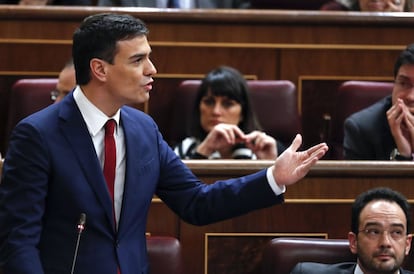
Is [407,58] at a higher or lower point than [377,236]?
higher

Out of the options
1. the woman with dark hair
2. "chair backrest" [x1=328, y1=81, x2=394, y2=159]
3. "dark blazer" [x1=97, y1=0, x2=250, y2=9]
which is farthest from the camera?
"dark blazer" [x1=97, y1=0, x2=250, y2=9]

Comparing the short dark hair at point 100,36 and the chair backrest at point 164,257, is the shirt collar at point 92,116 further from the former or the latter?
the chair backrest at point 164,257

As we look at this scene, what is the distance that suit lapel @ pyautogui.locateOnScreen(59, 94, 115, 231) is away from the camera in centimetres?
111

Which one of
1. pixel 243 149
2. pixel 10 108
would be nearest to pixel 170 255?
→ pixel 243 149

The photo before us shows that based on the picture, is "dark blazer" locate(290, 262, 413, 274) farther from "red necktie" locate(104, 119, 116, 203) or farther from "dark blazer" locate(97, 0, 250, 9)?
"dark blazer" locate(97, 0, 250, 9)

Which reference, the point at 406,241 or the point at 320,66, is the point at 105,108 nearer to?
the point at 406,241

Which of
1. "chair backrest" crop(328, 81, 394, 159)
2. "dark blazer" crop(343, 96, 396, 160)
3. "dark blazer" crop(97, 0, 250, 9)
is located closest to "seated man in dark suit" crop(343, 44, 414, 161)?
"dark blazer" crop(343, 96, 396, 160)

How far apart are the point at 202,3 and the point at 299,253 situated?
112 cm

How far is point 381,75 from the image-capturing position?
2.09 m

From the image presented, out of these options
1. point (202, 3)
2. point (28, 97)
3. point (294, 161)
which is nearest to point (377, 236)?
point (294, 161)

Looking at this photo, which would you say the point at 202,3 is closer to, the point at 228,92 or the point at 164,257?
the point at 228,92

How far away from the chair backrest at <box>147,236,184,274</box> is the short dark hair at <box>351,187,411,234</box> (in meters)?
0.24

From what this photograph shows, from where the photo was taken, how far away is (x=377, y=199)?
1.36 m

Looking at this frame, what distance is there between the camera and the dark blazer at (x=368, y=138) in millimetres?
1749
